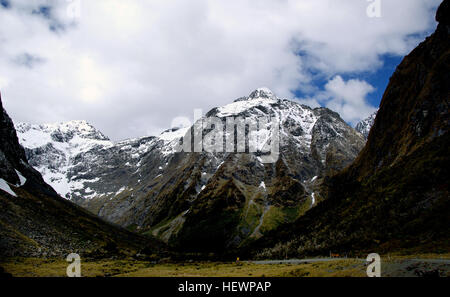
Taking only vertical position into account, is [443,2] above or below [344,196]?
above

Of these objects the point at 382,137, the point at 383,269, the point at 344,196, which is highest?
the point at 382,137

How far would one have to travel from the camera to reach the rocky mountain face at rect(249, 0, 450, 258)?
9269 centimetres

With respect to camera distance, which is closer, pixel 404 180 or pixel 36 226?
pixel 404 180

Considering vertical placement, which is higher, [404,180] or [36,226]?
[404,180]

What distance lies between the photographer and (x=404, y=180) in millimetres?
117375

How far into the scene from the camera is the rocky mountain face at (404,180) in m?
92.7

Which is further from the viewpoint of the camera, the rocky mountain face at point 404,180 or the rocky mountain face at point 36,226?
the rocky mountain face at point 36,226

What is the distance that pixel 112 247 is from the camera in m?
156

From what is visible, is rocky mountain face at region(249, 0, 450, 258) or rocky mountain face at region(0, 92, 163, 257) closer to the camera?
rocky mountain face at region(249, 0, 450, 258)

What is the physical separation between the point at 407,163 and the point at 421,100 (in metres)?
43.1
